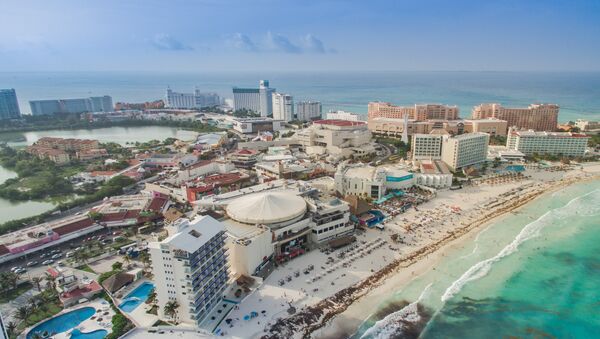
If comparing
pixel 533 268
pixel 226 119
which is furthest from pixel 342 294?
pixel 226 119

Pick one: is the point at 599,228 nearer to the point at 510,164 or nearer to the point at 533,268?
the point at 533,268

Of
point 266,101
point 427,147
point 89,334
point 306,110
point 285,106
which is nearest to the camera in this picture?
point 89,334

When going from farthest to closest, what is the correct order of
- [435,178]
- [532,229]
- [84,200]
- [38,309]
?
[435,178] → [84,200] → [532,229] → [38,309]

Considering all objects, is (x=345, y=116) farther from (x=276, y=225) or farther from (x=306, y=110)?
(x=276, y=225)

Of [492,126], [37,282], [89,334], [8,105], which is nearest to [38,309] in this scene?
[37,282]

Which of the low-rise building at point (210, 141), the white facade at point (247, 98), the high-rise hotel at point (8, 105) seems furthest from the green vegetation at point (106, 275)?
the high-rise hotel at point (8, 105)

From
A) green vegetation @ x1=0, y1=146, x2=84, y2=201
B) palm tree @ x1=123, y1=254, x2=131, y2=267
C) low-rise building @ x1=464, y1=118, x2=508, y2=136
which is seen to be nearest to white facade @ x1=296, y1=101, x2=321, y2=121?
low-rise building @ x1=464, y1=118, x2=508, y2=136

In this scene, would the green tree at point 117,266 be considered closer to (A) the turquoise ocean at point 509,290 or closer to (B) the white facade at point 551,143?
(A) the turquoise ocean at point 509,290
